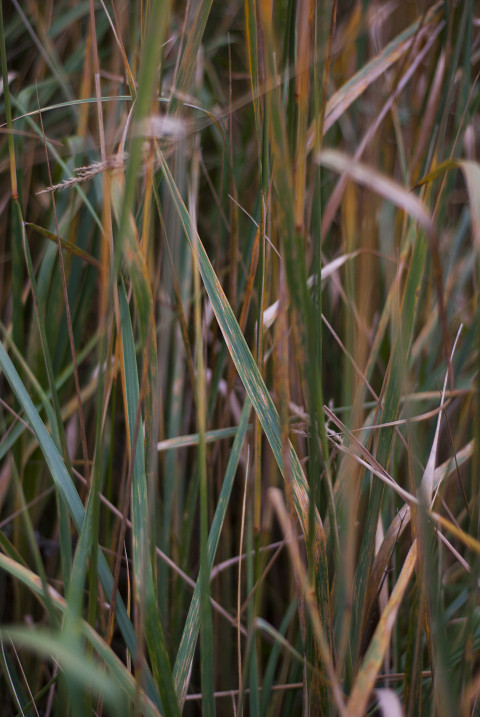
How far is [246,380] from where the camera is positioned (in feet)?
1.23

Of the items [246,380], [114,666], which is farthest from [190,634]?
[246,380]

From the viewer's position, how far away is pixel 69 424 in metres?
0.68

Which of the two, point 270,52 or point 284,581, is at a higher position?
point 270,52

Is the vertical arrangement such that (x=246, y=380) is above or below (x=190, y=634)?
above

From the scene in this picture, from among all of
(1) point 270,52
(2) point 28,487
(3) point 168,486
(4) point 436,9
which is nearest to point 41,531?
(2) point 28,487

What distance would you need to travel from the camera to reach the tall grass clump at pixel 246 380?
0.29 m

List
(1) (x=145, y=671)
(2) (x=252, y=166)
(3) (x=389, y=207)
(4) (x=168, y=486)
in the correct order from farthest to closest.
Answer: (2) (x=252, y=166)
(3) (x=389, y=207)
(4) (x=168, y=486)
(1) (x=145, y=671)

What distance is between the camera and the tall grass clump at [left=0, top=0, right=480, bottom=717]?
29 centimetres

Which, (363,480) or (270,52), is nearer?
(270,52)

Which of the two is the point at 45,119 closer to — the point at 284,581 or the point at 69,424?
the point at 69,424

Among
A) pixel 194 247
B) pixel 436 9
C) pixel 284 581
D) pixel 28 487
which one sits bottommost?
pixel 284 581

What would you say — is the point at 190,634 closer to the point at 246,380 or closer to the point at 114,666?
the point at 114,666

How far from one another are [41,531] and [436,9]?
0.73 m

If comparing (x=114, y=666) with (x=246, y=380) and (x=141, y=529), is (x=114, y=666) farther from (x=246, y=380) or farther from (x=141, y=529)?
(x=246, y=380)
